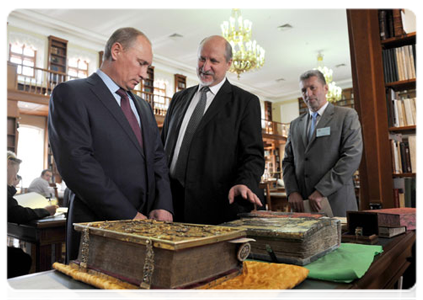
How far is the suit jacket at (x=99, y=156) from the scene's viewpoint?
1.18 meters

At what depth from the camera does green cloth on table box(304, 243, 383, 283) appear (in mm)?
678

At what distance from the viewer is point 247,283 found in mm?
640

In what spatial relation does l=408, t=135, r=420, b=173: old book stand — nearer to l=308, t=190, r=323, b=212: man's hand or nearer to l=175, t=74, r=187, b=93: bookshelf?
l=308, t=190, r=323, b=212: man's hand

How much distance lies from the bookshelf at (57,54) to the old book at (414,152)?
35.7 ft

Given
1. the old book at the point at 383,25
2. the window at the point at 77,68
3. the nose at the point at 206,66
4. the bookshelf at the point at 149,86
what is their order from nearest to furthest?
the nose at the point at 206,66 → the old book at the point at 383,25 → the window at the point at 77,68 → the bookshelf at the point at 149,86

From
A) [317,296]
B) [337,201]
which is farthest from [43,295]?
[337,201]

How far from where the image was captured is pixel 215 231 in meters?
0.67

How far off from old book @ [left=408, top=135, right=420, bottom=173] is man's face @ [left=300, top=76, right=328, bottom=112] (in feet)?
3.59

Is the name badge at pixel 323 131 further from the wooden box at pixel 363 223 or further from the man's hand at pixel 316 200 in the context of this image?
the wooden box at pixel 363 223

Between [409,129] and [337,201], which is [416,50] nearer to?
[409,129]

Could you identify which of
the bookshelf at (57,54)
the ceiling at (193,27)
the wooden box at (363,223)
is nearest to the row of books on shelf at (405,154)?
the wooden box at (363,223)

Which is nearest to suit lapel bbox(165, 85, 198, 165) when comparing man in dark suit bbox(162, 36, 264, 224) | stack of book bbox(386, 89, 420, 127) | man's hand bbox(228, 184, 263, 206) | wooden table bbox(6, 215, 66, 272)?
man in dark suit bbox(162, 36, 264, 224)

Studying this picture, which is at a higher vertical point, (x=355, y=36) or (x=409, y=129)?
(x=355, y=36)
